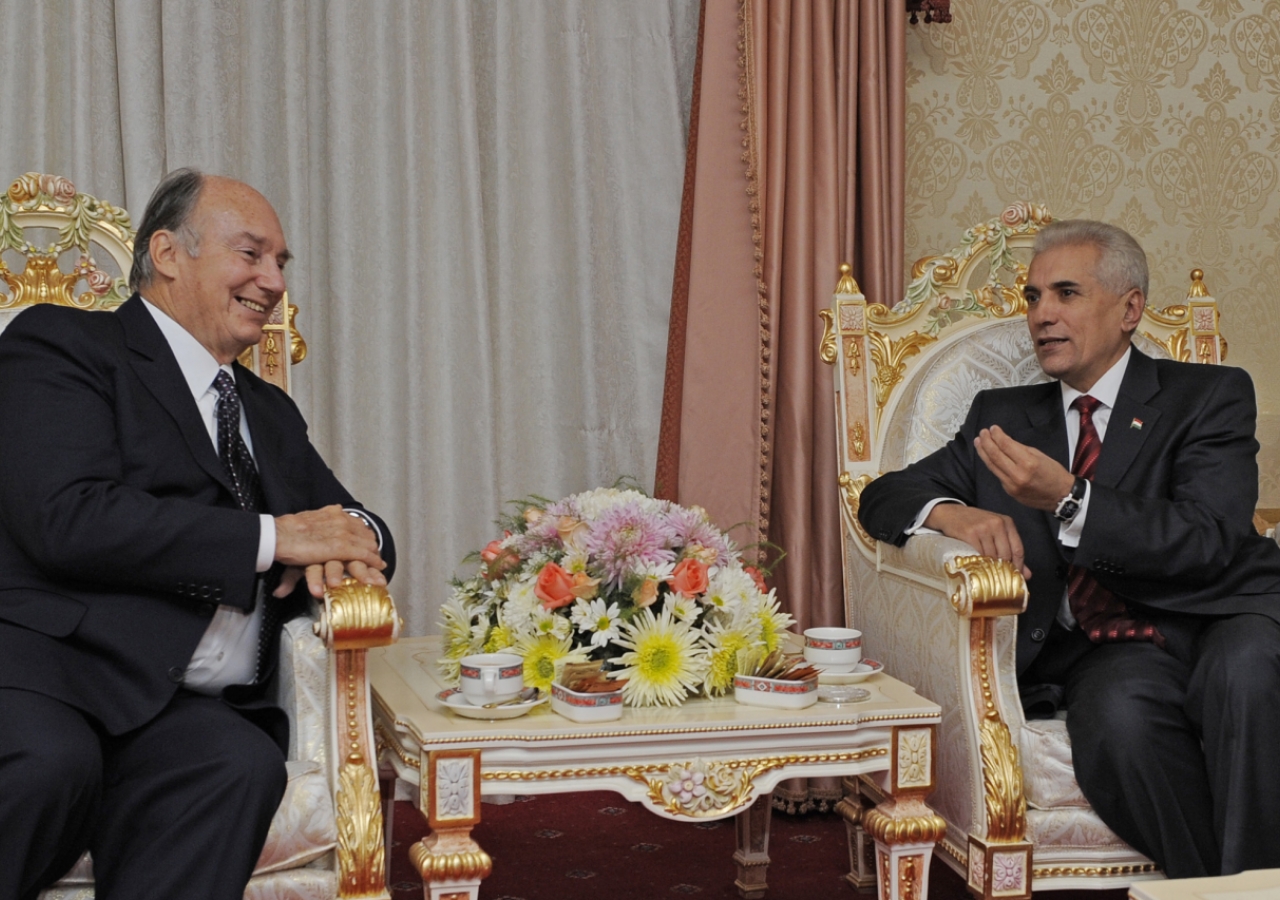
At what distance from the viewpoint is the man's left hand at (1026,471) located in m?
2.66

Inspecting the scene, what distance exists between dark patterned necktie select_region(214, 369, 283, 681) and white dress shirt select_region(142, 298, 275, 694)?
0.04ft

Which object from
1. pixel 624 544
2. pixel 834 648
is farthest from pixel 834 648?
pixel 624 544

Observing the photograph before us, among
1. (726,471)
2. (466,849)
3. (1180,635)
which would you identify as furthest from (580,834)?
(1180,635)

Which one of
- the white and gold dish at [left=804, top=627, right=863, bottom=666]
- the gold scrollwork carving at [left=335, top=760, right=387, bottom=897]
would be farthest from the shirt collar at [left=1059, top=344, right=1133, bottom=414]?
the gold scrollwork carving at [left=335, top=760, right=387, bottom=897]

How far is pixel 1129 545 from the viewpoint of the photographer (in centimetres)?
267

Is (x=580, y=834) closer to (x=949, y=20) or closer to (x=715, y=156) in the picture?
(x=715, y=156)

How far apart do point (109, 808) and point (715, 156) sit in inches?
101

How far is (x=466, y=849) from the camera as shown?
7.29 ft

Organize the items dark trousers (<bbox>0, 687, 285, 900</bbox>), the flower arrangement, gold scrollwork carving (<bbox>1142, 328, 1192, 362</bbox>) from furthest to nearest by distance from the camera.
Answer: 1. gold scrollwork carving (<bbox>1142, 328, 1192, 362</bbox>)
2. the flower arrangement
3. dark trousers (<bbox>0, 687, 285, 900</bbox>)

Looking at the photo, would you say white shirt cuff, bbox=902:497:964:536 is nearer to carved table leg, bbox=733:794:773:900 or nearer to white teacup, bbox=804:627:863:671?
white teacup, bbox=804:627:863:671

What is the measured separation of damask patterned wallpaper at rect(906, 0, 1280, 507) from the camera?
14.1ft

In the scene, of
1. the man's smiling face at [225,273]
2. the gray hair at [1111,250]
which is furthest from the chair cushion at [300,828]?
the gray hair at [1111,250]

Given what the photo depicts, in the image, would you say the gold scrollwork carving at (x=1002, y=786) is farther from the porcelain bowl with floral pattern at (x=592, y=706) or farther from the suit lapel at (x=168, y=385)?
the suit lapel at (x=168, y=385)

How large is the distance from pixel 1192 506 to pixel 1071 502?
0.98 feet
